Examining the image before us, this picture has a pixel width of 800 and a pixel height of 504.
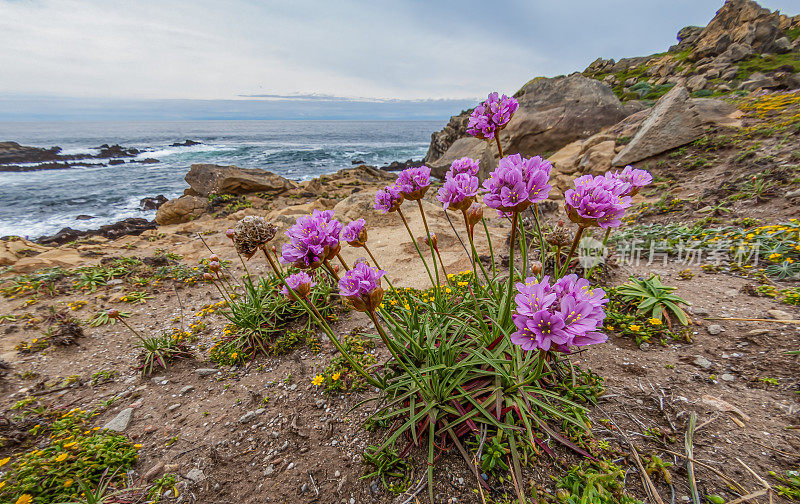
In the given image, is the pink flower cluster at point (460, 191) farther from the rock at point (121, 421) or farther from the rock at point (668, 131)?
the rock at point (668, 131)

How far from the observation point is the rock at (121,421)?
257 cm

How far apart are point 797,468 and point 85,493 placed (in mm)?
4035

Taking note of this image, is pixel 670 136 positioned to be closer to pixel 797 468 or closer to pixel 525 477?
pixel 797 468

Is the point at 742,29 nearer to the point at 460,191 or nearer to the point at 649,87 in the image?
the point at 649,87

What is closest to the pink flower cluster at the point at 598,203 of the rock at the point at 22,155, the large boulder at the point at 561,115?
the large boulder at the point at 561,115

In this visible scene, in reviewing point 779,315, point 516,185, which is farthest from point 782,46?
point 516,185

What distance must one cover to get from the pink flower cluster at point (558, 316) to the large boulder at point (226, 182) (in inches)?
520

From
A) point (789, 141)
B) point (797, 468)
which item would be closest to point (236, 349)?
point (797, 468)

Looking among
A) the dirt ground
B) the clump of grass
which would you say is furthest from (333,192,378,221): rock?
the dirt ground

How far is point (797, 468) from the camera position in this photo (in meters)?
1.59

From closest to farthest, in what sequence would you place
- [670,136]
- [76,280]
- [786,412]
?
[786,412], [76,280], [670,136]

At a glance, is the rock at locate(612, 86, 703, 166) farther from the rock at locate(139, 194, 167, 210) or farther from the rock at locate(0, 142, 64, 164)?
the rock at locate(0, 142, 64, 164)

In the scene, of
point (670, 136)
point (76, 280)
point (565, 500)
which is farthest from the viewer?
point (670, 136)

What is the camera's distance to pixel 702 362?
7.78 ft
